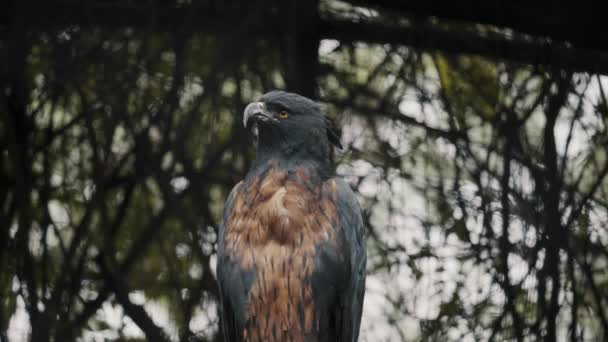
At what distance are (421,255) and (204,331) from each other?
1.19 metres

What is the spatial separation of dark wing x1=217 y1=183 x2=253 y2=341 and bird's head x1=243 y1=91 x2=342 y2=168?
238 millimetres

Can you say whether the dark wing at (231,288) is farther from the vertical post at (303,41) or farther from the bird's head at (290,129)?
the vertical post at (303,41)

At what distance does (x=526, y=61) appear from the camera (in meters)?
4.75

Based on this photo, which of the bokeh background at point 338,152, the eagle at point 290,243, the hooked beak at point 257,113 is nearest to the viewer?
the eagle at point 290,243

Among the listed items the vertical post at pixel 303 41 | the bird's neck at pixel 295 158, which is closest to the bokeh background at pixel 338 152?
the vertical post at pixel 303 41

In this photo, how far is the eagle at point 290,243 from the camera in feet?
10.2

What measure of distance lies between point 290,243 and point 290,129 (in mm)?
473

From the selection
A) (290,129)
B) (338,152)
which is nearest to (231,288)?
(290,129)

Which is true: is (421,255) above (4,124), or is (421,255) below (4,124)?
below

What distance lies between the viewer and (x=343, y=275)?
3.19 metres

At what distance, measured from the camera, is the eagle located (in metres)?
3.10

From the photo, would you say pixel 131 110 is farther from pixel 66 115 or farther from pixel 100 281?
pixel 100 281

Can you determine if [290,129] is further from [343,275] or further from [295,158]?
[343,275]

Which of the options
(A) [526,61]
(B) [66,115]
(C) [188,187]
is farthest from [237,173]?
(A) [526,61]
